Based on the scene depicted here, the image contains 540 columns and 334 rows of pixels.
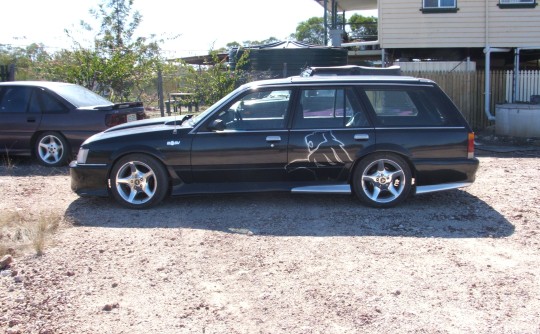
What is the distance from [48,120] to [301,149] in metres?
5.13

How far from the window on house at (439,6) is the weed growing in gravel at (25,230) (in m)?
14.3

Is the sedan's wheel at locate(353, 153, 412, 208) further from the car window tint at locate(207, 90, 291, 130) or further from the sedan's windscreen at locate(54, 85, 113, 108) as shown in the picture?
the sedan's windscreen at locate(54, 85, 113, 108)

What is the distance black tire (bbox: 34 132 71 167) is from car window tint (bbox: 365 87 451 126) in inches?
217

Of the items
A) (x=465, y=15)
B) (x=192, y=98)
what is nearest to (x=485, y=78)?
(x=465, y=15)

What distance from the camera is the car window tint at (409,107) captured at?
7109 mm

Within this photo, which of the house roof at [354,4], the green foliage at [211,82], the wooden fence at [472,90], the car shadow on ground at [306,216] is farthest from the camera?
the house roof at [354,4]

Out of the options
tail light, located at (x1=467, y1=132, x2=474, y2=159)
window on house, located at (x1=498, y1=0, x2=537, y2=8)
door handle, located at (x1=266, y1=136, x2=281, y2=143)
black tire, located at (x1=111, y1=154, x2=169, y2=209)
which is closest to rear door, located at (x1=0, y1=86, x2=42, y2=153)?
black tire, located at (x1=111, y1=154, x2=169, y2=209)

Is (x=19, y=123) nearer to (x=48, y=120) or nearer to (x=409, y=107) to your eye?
(x=48, y=120)

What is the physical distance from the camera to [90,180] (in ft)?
23.3

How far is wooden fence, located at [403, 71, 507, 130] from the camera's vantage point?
54.7 feet

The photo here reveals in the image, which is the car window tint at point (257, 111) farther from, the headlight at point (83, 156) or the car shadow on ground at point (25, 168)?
the car shadow on ground at point (25, 168)

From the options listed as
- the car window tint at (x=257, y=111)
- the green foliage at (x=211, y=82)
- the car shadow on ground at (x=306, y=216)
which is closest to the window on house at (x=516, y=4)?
the green foliage at (x=211, y=82)

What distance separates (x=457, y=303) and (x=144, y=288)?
7.90 ft

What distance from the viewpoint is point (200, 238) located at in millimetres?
5910
